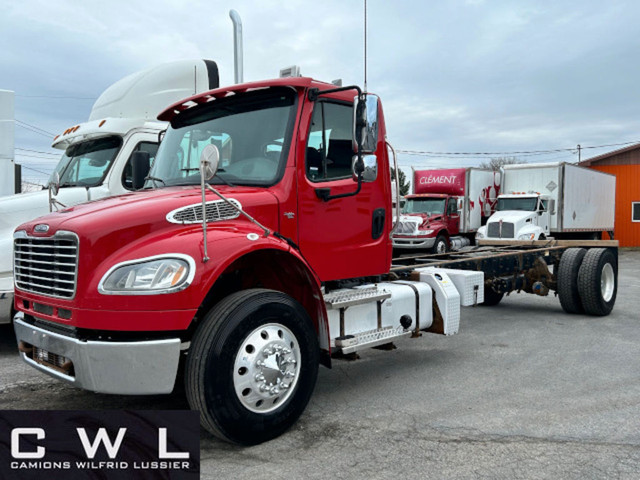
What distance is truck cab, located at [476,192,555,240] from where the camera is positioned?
1925 cm

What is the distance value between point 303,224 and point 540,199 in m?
18.0

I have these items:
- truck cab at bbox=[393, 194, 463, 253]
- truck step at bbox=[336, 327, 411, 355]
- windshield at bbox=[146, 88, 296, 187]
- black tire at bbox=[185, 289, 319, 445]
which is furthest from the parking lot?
truck cab at bbox=[393, 194, 463, 253]

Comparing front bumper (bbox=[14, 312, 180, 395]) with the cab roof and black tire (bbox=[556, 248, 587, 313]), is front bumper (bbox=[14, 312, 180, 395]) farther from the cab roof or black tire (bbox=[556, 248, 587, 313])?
black tire (bbox=[556, 248, 587, 313])

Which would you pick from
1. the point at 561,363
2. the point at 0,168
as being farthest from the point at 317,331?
the point at 0,168

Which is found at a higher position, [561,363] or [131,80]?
[131,80]

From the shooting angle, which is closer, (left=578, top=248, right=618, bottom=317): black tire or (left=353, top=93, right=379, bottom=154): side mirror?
(left=353, top=93, right=379, bottom=154): side mirror

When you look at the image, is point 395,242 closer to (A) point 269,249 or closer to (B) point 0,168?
(B) point 0,168

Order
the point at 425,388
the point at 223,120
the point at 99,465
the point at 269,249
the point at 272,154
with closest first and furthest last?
1. the point at 99,465
2. the point at 269,249
3. the point at 272,154
4. the point at 223,120
5. the point at 425,388

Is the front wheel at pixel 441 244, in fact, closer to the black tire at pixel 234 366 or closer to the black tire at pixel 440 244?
the black tire at pixel 440 244

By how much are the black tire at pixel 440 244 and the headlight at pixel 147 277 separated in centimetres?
1687

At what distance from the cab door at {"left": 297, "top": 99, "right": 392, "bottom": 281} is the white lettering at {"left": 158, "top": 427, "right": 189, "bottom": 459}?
2.09 m

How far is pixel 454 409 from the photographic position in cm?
451

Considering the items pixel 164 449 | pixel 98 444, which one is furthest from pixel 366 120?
pixel 98 444

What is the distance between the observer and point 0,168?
9.73 meters
